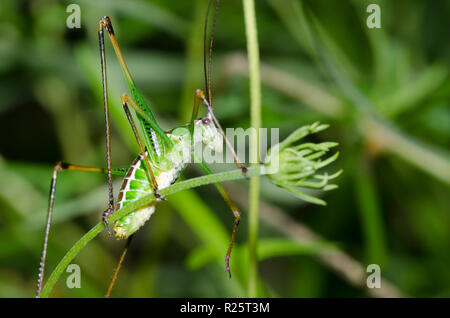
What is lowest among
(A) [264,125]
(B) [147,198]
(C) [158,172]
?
(B) [147,198]

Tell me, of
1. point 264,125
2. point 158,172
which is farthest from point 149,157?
point 264,125

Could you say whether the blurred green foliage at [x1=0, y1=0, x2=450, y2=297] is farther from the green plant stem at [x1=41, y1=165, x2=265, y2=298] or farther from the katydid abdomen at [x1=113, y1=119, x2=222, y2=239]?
the green plant stem at [x1=41, y1=165, x2=265, y2=298]

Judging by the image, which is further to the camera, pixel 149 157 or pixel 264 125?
pixel 264 125

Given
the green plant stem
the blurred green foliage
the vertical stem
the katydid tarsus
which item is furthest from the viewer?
the blurred green foliage

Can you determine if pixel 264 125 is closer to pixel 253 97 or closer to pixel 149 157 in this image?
pixel 149 157

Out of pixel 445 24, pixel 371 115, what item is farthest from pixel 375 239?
pixel 445 24

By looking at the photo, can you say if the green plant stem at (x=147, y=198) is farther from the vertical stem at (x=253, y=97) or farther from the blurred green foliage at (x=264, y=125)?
the blurred green foliage at (x=264, y=125)

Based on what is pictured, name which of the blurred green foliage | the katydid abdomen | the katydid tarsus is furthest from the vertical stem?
the blurred green foliage

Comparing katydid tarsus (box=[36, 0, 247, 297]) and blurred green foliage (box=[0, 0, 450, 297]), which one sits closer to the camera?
katydid tarsus (box=[36, 0, 247, 297])

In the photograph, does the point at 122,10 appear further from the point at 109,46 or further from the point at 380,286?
the point at 380,286
